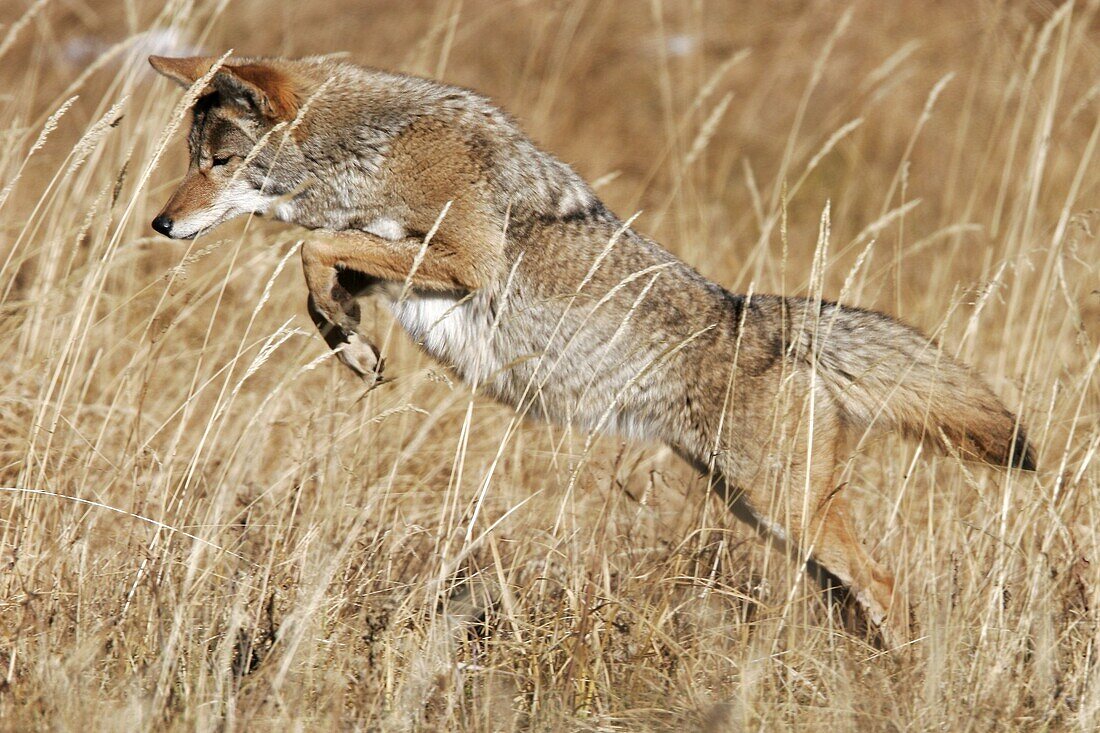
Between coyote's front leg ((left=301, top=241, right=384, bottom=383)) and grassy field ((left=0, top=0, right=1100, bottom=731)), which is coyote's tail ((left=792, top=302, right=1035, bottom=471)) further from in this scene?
coyote's front leg ((left=301, top=241, right=384, bottom=383))

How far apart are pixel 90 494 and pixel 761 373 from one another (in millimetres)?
2396

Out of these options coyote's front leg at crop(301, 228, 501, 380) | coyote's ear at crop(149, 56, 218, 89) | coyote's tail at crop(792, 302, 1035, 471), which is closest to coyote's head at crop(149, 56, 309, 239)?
coyote's ear at crop(149, 56, 218, 89)

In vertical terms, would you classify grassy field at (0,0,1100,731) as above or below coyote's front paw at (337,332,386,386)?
below

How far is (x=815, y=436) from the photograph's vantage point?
13.8ft

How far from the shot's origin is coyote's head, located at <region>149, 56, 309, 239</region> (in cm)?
407

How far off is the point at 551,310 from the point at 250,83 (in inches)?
52.3

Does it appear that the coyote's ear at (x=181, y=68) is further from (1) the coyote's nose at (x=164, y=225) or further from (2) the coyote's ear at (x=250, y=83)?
(1) the coyote's nose at (x=164, y=225)

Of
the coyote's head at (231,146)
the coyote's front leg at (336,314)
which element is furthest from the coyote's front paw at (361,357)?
the coyote's head at (231,146)

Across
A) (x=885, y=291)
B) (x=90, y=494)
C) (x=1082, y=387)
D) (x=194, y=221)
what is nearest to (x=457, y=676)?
(x=90, y=494)

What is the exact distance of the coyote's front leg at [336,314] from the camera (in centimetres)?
383

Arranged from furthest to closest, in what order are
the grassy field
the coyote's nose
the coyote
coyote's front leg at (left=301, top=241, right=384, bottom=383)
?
1. the coyote
2. the coyote's nose
3. coyote's front leg at (left=301, top=241, right=384, bottom=383)
4. the grassy field

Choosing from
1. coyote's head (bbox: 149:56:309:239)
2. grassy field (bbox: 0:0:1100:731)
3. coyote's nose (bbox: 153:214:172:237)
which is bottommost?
grassy field (bbox: 0:0:1100:731)

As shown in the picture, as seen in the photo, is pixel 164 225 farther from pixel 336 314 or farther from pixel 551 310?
pixel 551 310

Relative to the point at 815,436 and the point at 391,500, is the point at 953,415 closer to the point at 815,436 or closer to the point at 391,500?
the point at 815,436
